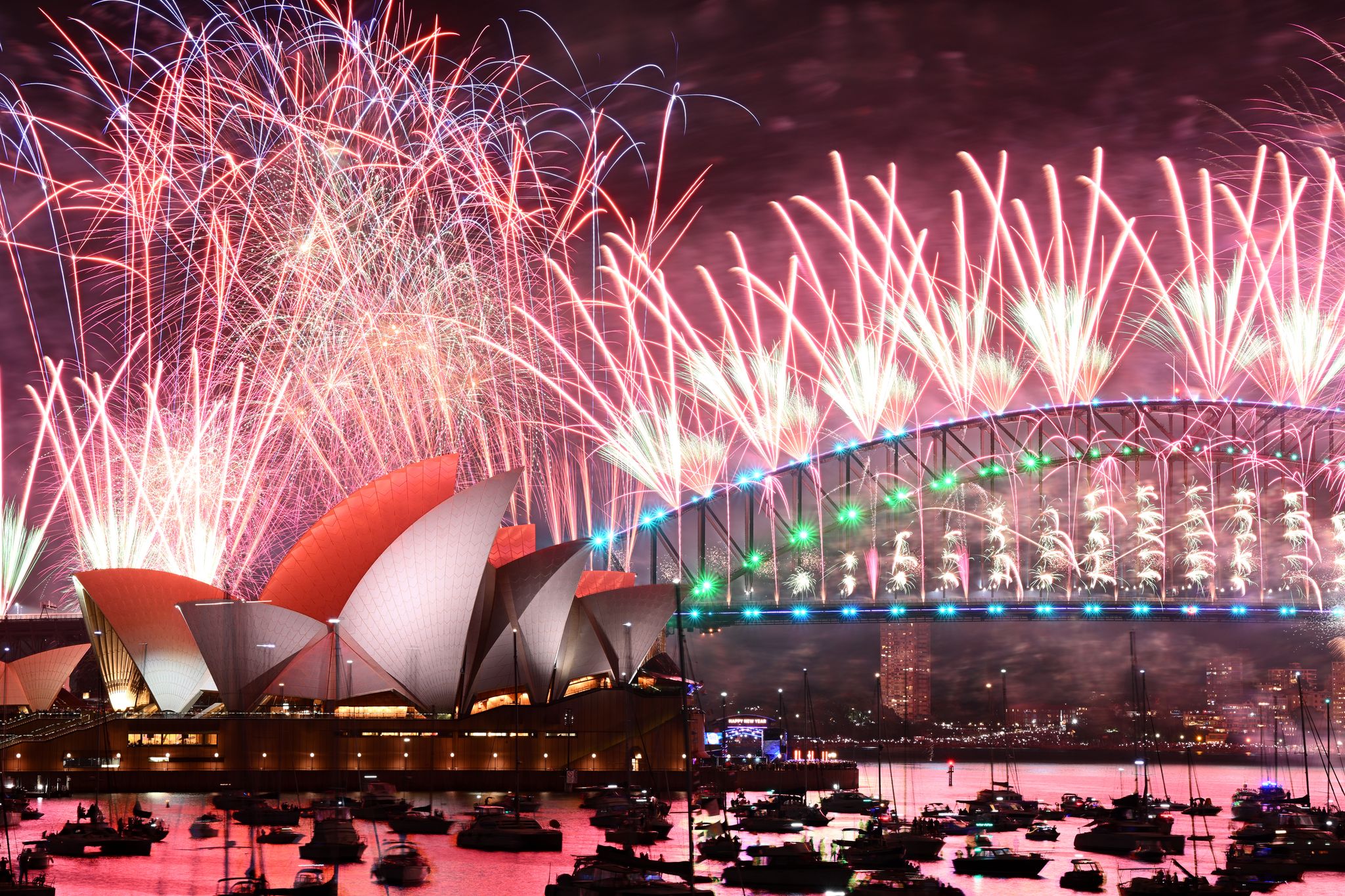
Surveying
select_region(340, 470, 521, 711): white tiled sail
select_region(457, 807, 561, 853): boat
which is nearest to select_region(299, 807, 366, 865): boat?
select_region(457, 807, 561, 853): boat

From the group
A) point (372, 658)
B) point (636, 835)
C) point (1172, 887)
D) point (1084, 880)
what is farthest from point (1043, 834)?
point (372, 658)

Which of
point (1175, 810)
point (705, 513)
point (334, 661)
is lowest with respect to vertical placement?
point (1175, 810)

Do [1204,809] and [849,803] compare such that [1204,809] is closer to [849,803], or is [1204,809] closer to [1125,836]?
[1125,836]

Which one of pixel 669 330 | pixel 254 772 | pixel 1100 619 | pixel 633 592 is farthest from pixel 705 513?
pixel 669 330

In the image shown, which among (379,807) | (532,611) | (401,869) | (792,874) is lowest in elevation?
(792,874)

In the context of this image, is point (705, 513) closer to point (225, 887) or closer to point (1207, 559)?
point (1207, 559)
